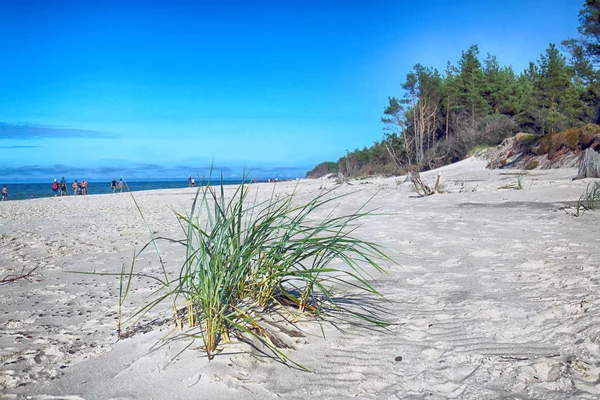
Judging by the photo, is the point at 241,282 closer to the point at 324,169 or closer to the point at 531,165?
the point at 531,165

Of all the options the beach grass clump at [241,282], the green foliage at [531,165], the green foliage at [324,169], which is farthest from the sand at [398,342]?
the green foliage at [324,169]

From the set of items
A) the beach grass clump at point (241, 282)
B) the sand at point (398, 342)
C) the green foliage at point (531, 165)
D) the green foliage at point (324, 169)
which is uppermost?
the green foliage at point (324, 169)

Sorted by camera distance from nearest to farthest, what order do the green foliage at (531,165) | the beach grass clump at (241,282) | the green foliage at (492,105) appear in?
the beach grass clump at (241,282) < the green foliage at (531,165) < the green foliage at (492,105)

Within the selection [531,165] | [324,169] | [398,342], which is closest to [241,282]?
[398,342]

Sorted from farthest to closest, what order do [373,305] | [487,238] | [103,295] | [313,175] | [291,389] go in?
[313,175] → [487,238] → [103,295] → [373,305] → [291,389]

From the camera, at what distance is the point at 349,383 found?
76.4 inches

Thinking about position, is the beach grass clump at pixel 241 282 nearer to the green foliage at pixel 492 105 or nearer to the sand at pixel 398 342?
the sand at pixel 398 342

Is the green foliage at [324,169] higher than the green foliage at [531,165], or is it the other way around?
the green foliage at [324,169]

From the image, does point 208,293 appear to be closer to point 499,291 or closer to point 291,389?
point 291,389

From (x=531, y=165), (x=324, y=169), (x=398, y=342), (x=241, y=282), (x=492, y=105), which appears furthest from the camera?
(x=324, y=169)

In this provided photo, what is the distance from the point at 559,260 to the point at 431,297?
1.50 m

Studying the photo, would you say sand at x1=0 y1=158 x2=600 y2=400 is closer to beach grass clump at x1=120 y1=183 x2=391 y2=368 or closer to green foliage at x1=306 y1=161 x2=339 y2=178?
beach grass clump at x1=120 y1=183 x2=391 y2=368

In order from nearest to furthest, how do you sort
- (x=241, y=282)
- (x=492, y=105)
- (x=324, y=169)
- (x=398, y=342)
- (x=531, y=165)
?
(x=398, y=342) → (x=241, y=282) → (x=531, y=165) → (x=492, y=105) → (x=324, y=169)

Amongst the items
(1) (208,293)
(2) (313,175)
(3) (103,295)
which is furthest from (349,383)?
(2) (313,175)
